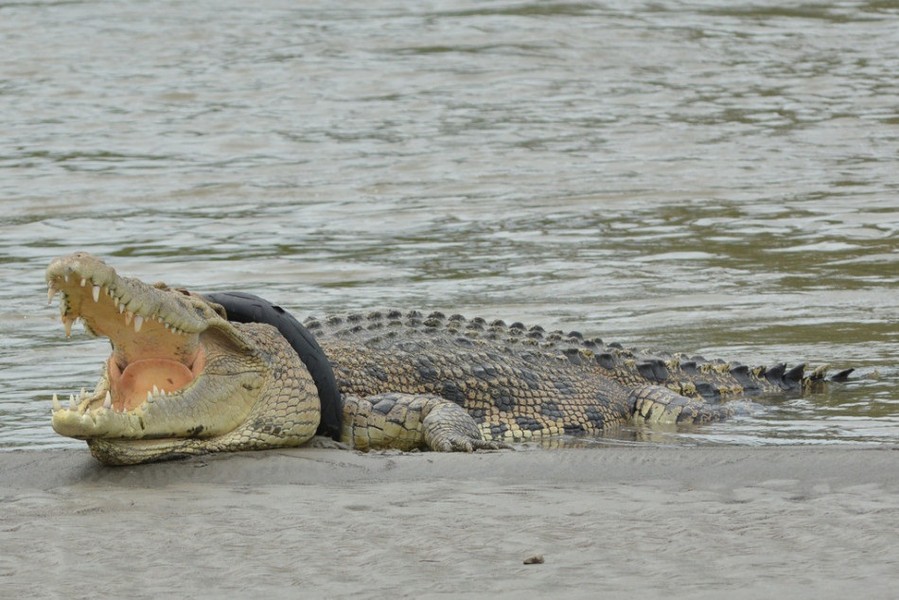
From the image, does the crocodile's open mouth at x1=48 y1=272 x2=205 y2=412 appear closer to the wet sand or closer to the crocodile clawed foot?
the wet sand

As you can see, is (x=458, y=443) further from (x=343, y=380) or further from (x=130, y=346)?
(x=130, y=346)

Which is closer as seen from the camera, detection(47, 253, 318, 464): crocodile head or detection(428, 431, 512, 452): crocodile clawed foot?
detection(47, 253, 318, 464): crocodile head

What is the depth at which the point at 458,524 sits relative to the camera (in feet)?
17.1

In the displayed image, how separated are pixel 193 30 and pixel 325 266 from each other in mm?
13729

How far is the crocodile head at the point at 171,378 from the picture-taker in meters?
5.87

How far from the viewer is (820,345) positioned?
934cm

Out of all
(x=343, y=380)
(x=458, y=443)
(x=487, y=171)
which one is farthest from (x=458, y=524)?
(x=487, y=171)

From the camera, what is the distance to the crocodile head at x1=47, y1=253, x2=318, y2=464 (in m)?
5.87

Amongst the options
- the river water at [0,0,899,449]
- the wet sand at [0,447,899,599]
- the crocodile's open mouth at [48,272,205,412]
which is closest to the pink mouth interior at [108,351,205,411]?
the crocodile's open mouth at [48,272,205,412]

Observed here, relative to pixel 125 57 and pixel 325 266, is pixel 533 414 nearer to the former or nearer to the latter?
pixel 325 266

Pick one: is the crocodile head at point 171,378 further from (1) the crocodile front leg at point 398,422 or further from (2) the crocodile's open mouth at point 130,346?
(1) the crocodile front leg at point 398,422

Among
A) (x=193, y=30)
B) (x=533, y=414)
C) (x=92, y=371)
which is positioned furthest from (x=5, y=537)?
(x=193, y=30)

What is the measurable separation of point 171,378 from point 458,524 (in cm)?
161

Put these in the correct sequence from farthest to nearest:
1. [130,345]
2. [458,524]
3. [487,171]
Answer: [487,171], [130,345], [458,524]
